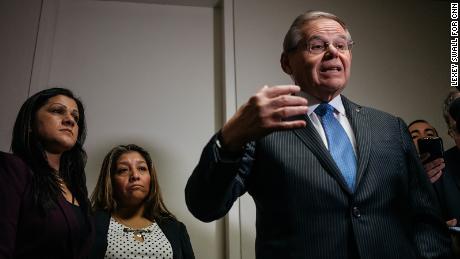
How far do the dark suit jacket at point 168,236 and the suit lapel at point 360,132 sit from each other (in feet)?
4.45

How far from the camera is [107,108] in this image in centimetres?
265

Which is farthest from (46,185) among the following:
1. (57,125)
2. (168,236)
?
(168,236)

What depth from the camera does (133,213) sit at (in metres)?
2.33

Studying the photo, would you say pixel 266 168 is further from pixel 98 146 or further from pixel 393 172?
pixel 98 146

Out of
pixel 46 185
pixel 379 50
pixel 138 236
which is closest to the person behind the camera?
pixel 46 185

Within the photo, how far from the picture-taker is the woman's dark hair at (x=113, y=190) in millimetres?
2307

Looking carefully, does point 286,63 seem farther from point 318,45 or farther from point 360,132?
point 360,132

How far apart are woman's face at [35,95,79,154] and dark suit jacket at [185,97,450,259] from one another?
1.02m

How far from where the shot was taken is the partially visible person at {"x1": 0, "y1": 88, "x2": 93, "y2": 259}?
1.39 meters

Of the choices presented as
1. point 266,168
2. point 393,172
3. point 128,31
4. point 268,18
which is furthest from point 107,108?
point 393,172

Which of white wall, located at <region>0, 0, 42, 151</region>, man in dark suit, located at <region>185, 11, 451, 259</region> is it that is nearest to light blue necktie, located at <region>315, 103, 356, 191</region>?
man in dark suit, located at <region>185, 11, 451, 259</region>

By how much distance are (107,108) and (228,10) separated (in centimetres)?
101

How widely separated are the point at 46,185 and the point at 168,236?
85 centimetres

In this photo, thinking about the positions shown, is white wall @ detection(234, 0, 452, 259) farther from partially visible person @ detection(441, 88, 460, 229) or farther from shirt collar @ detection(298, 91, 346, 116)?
shirt collar @ detection(298, 91, 346, 116)
